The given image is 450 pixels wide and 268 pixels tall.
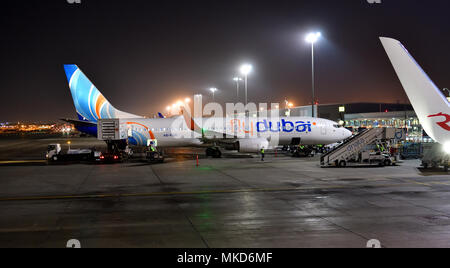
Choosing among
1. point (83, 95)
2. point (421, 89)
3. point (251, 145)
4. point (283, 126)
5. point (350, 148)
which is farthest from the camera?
point (283, 126)

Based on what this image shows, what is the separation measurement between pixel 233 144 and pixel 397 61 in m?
22.9

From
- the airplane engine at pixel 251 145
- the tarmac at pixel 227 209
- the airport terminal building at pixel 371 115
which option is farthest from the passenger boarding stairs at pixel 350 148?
the airport terminal building at pixel 371 115

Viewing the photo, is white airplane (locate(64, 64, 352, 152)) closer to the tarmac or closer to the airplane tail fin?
the airplane tail fin

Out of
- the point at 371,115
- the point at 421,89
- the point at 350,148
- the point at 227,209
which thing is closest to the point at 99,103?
the point at 350,148

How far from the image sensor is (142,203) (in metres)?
14.6

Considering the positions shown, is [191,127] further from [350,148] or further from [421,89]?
[421,89]

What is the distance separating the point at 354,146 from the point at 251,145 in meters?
9.56

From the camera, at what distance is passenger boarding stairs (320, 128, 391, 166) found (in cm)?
2697

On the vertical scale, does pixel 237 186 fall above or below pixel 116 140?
below

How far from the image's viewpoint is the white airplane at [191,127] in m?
35.1

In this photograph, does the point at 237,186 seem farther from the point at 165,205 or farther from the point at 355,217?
the point at 355,217

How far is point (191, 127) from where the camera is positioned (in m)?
36.9

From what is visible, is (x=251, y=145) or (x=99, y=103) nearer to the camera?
(x=251, y=145)
